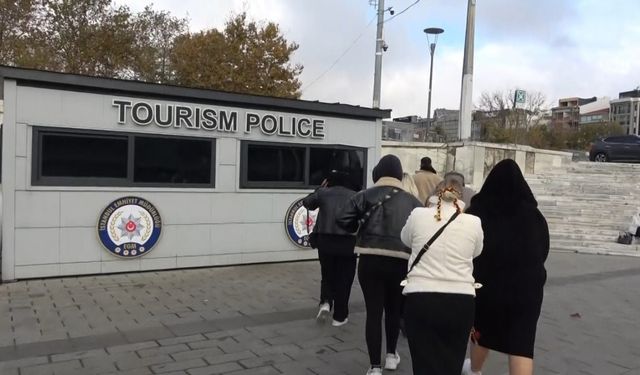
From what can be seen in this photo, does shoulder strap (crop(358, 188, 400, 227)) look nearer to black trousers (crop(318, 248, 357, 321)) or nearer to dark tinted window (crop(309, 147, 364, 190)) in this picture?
black trousers (crop(318, 248, 357, 321))

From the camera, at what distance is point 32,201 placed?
712 centimetres

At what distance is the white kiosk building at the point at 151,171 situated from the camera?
712 cm

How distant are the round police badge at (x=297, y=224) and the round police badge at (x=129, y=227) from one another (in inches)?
82.7

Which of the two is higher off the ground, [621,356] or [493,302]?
[493,302]

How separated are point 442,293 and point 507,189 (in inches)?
34.9

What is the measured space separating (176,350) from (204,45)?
76.3ft

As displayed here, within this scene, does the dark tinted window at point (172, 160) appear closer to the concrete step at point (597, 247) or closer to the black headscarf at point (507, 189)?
the black headscarf at point (507, 189)

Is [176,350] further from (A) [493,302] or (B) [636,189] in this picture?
(B) [636,189]

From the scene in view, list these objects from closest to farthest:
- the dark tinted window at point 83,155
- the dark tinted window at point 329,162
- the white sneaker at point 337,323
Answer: the white sneaker at point 337,323
the dark tinted window at point 83,155
the dark tinted window at point 329,162

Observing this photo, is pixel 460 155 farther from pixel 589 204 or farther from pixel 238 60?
pixel 238 60

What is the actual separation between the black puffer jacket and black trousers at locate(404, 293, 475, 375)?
861 millimetres

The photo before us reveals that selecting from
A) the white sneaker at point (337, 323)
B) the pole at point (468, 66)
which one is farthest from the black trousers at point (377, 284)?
the pole at point (468, 66)

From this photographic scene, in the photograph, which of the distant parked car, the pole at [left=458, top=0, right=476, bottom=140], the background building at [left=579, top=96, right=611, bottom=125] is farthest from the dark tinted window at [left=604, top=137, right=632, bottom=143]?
the background building at [left=579, top=96, right=611, bottom=125]

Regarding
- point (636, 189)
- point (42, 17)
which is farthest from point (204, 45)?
point (636, 189)
